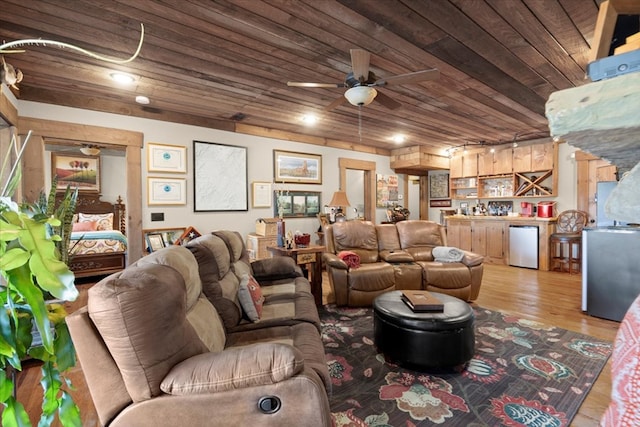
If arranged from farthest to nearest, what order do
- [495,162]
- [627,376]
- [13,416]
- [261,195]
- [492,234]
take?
1. [495,162]
2. [492,234]
3. [261,195]
4. [13,416]
5. [627,376]

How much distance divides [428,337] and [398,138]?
4.29 m

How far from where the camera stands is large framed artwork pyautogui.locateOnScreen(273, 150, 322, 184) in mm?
4996

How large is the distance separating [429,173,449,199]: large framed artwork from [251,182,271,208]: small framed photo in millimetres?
4650

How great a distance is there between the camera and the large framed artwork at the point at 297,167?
16.4 feet

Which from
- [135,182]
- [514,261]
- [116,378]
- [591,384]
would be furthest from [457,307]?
[514,261]

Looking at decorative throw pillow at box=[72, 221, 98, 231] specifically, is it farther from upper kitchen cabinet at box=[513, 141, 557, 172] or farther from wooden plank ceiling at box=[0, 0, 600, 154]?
upper kitchen cabinet at box=[513, 141, 557, 172]

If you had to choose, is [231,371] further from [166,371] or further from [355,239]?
[355,239]

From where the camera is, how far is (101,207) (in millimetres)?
6562

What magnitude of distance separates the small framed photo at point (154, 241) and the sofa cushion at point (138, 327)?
9.61 feet

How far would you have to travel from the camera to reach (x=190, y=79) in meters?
2.97

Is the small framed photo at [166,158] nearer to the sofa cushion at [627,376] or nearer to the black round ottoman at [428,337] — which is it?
the black round ottoman at [428,337]

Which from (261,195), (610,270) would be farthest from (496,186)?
(261,195)

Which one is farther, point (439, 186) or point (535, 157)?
point (439, 186)

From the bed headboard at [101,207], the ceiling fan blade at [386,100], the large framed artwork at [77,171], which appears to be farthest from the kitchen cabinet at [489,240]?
the large framed artwork at [77,171]
